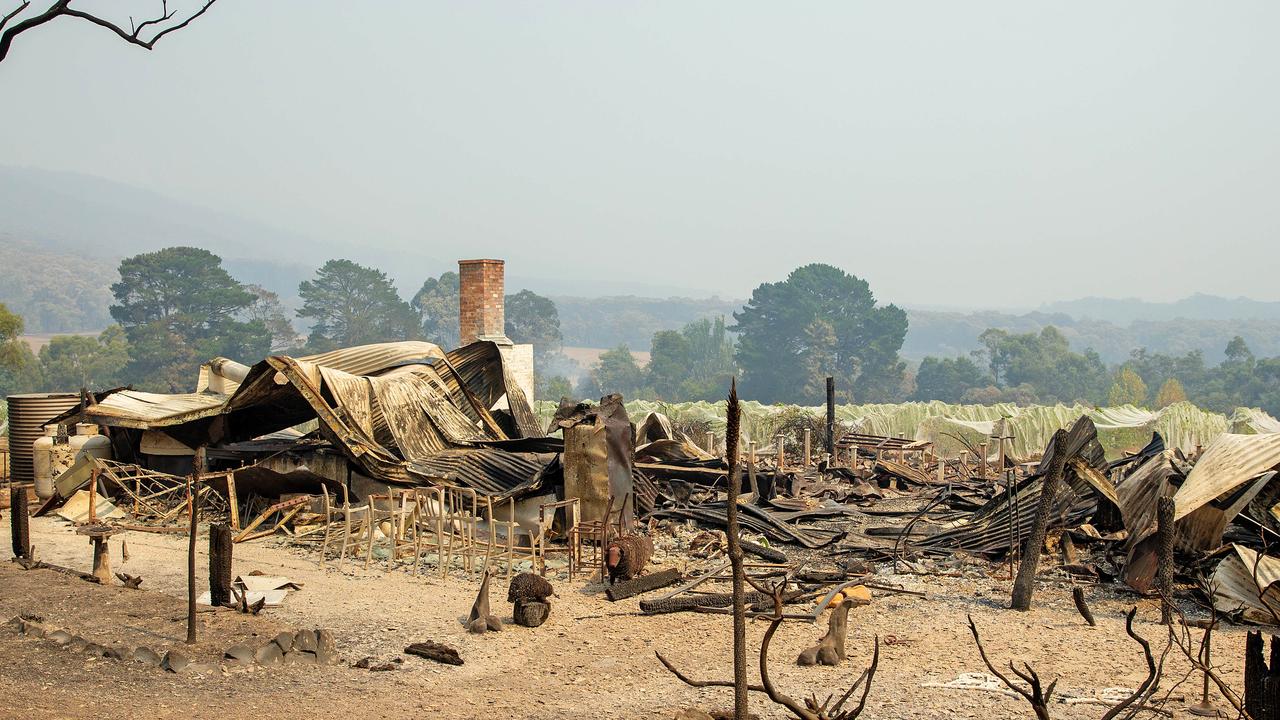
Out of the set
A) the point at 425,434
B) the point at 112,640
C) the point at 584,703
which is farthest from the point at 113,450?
the point at 584,703

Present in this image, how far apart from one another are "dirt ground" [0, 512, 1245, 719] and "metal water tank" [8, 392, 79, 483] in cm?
933

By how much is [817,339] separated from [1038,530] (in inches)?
3253

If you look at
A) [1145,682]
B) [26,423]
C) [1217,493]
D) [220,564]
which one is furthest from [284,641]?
[26,423]

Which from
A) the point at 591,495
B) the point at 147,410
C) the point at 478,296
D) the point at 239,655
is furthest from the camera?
the point at 478,296

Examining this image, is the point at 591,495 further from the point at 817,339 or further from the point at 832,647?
the point at 817,339

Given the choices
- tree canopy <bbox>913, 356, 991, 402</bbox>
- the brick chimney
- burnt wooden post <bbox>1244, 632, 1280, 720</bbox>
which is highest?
the brick chimney

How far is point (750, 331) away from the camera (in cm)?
9631

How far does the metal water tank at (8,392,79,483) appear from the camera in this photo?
20.1m

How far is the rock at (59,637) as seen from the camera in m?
8.40

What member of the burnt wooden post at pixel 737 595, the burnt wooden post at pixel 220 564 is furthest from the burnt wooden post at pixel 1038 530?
the burnt wooden post at pixel 220 564

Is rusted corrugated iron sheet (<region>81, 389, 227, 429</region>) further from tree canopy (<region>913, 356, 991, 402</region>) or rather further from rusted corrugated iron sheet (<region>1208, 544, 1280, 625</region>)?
tree canopy (<region>913, 356, 991, 402</region>)

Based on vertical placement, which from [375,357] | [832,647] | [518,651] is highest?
[375,357]

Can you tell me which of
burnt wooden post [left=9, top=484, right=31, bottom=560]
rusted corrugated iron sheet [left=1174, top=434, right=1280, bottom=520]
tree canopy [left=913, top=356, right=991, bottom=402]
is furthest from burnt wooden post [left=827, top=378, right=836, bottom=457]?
tree canopy [left=913, top=356, right=991, bottom=402]

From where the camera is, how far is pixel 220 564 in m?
9.69
